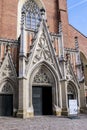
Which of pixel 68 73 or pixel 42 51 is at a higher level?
pixel 42 51

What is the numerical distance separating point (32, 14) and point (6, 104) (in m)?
10.6

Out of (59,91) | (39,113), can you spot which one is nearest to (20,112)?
(39,113)

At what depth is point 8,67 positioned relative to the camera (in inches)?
569

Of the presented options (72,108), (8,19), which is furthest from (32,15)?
(72,108)

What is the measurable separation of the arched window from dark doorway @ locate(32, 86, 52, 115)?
773 centimetres

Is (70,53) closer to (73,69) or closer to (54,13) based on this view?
(73,69)

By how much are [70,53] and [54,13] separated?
5945 millimetres

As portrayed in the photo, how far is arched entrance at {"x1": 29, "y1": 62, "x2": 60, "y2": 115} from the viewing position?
46.3 ft

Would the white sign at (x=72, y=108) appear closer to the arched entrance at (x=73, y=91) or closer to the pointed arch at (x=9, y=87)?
the arched entrance at (x=73, y=91)

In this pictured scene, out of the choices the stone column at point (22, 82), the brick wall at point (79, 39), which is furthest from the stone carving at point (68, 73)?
the brick wall at point (79, 39)

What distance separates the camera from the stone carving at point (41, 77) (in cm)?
1454

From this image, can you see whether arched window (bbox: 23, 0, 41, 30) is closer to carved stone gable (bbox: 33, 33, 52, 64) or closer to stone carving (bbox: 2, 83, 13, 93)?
carved stone gable (bbox: 33, 33, 52, 64)

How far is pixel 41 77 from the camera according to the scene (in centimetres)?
1478

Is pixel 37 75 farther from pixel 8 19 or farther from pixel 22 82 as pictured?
pixel 8 19
